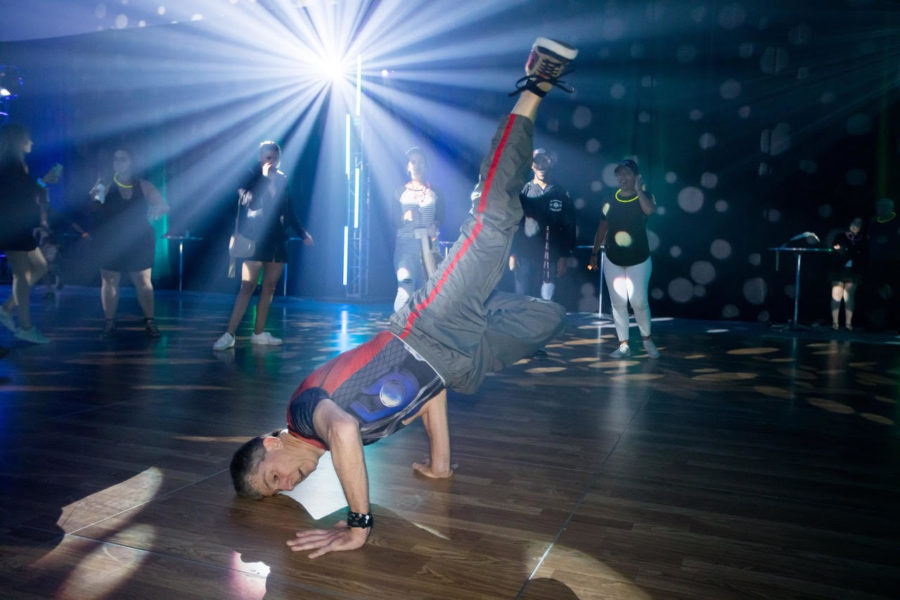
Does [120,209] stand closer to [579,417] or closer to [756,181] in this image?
[579,417]

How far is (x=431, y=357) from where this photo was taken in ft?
6.62

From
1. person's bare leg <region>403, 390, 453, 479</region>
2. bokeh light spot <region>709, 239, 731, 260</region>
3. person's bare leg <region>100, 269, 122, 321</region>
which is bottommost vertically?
person's bare leg <region>403, 390, 453, 479</region>

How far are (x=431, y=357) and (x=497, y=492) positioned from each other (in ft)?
1.73

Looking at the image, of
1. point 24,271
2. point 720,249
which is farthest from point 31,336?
point 720,249

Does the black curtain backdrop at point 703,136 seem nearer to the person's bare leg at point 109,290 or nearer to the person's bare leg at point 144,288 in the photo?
the person's bare leg at point 144,288

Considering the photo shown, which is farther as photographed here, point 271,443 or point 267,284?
point 267,284

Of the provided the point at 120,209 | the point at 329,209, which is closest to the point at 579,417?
the point at 120,209

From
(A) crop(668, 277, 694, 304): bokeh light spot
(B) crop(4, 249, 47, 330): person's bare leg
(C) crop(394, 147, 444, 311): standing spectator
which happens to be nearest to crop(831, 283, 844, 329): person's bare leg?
(A) crop(668, 277, 694, 304): bokeh light spot

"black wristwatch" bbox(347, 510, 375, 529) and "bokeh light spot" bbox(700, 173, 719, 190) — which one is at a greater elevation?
"bokeh light spot" bbox(700, 173, 719, 190)

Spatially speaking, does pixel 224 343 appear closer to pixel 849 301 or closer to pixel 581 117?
pixel 581 117

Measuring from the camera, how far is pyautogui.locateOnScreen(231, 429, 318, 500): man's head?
1.84 m

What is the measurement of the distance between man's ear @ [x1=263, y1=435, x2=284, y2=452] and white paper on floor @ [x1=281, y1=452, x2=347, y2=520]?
0.27 m

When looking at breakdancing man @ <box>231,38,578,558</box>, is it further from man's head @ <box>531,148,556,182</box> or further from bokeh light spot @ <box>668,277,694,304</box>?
bokeh light spot @ <box>668,277,694,304</box>

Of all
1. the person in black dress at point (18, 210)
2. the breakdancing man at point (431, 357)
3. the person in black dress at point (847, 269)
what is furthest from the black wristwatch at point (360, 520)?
the person in black dress at point (847, 269)
